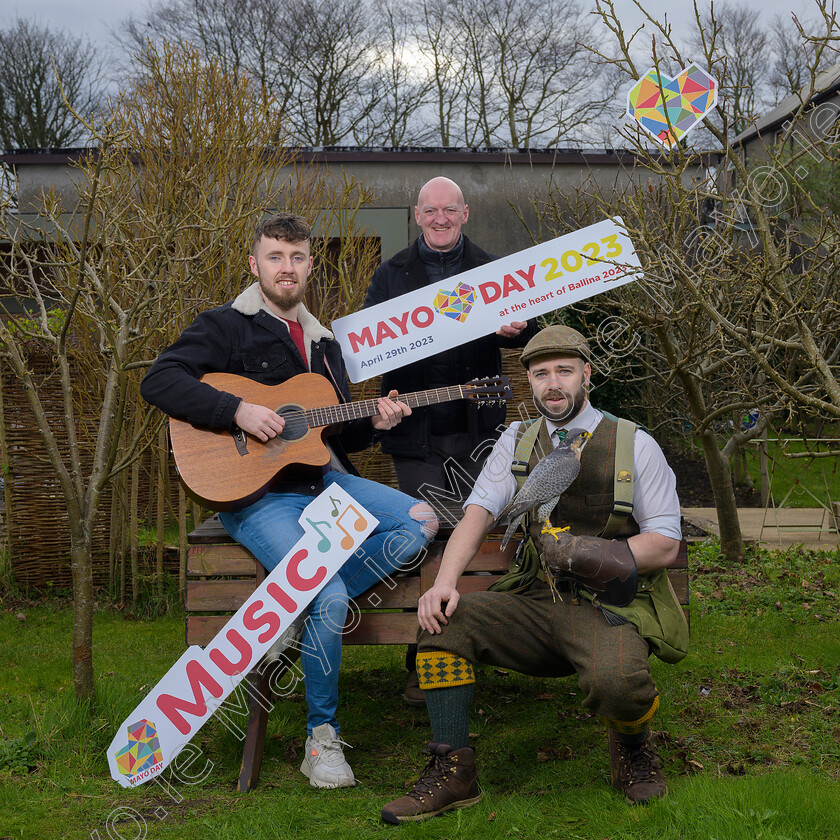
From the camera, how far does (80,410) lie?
6703 millimetres

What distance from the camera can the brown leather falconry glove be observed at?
10.0 feet

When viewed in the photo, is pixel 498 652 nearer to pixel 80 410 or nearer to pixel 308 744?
pixel 308 744

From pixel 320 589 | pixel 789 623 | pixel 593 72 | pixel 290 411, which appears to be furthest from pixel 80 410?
pixel 593 72

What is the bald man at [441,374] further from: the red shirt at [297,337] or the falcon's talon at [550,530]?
the falcon's talon at [550,530]

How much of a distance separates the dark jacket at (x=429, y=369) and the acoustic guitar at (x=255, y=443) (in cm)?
48

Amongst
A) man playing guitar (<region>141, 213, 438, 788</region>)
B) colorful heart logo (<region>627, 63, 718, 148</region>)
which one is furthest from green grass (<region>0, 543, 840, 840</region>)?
colorful heart logo (<region>627, 63, 718, 148</region>)

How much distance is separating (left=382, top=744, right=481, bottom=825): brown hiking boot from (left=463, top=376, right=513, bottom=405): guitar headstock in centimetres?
152

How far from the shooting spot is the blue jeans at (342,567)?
3531mm

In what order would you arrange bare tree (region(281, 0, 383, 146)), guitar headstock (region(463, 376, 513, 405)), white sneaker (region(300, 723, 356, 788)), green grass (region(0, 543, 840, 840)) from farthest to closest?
bare tree (region(281, 0, 383, 146))
guitar headstock (region(463, 376, 513, 405))
white sneaker (region(300, 723, 356, 788))
green grass (region(0, 543, 840, 840))

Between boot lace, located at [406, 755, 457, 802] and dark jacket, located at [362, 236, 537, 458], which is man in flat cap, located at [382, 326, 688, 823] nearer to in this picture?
boot lace, located at [406, 755, 457, 802]

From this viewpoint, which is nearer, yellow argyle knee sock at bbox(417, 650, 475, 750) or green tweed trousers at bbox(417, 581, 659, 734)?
green tweed trousers at bbox(417, 581, 659, 734)

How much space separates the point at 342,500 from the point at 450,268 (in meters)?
1.44

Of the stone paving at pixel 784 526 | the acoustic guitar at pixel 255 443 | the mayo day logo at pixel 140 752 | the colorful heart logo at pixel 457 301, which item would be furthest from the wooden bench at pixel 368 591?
the stone paving at pixel 784 526

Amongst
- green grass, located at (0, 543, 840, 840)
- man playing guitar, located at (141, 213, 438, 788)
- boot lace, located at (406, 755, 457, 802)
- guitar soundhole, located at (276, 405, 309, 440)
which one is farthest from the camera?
guitar soundhole, located at (276, 405, 309, 440)
